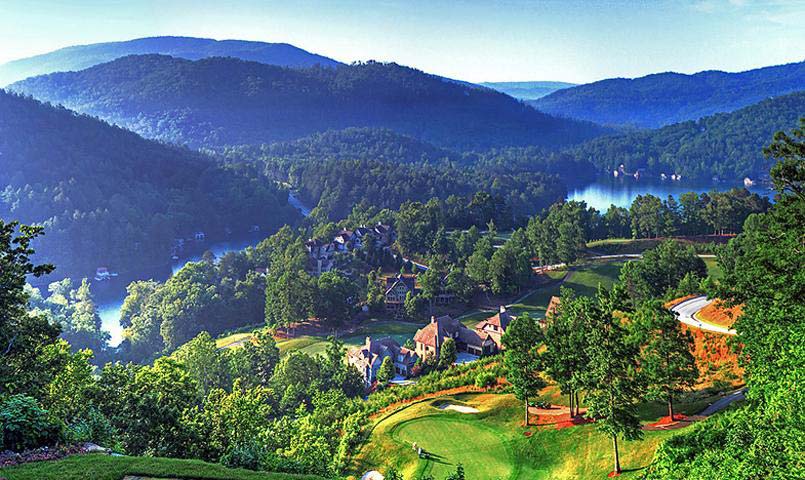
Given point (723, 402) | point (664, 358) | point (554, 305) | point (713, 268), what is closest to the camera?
point (664, 358)

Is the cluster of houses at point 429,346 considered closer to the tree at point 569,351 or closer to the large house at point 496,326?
the large house at point 496,326

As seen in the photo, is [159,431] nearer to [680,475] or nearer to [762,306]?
Result: [680,475]

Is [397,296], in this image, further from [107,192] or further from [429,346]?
→ [107,192]

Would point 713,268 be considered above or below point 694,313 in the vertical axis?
below

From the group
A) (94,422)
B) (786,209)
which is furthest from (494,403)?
(94,422)

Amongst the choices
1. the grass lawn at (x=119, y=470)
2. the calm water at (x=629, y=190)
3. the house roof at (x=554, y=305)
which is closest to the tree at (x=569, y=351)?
the grass lawn at (x=119, y=470)

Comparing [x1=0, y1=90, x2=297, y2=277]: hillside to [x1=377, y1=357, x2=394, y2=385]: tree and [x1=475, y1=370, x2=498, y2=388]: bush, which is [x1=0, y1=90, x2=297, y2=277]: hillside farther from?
[x1=475, y1=370, x2=498, y2=388]: bush

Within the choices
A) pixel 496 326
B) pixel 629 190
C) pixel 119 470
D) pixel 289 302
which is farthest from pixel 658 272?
pixel 629 190

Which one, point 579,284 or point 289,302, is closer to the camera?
point 289,302
